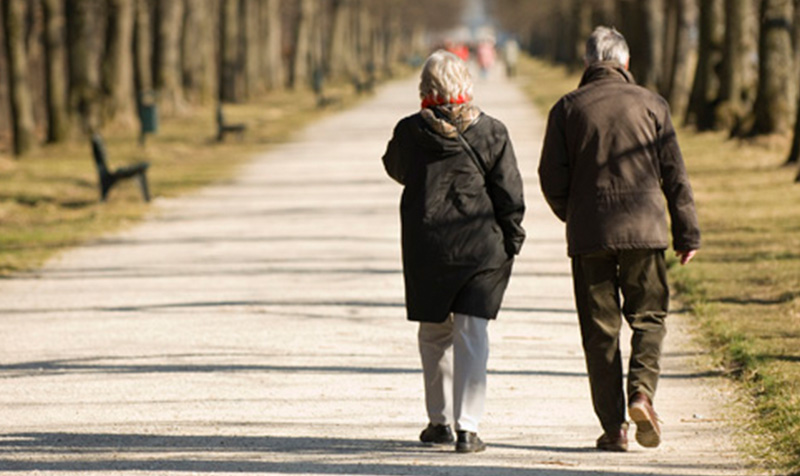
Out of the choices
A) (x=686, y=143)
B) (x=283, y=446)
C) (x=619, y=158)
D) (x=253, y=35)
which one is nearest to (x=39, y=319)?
(x=283, y=446)

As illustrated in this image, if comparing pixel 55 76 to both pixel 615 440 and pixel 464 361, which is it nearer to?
pixel 464 361

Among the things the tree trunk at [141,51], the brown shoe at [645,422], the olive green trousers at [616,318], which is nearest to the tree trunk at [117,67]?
the tree trunk at [141,51]

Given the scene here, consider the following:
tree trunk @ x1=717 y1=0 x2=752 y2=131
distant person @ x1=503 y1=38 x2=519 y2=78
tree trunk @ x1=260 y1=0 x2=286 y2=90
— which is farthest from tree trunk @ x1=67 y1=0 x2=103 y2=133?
distant person @ x1=503 y1=38 x2=519 y2=78

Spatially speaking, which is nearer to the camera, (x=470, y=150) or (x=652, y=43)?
(x=470, y=150)

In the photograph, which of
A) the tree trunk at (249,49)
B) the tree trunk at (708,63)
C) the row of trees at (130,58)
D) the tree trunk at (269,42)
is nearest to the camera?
the row of trees at (130,58)

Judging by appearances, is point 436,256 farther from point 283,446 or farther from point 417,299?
point 283,446

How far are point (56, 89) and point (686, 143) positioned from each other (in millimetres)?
11303

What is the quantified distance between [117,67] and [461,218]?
26.1 metres

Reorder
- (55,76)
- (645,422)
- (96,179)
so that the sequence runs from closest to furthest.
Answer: (645,422)
(96,179)
(55,76)

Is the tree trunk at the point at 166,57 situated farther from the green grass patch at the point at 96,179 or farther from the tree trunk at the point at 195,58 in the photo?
the tree trunk at the point at 195,58

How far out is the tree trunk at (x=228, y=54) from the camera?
44656 millimetres

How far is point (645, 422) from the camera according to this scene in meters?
6.55

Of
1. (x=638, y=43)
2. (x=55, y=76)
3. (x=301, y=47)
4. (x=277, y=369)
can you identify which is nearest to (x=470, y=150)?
(x=277, y=369)

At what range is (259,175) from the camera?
915 inches
